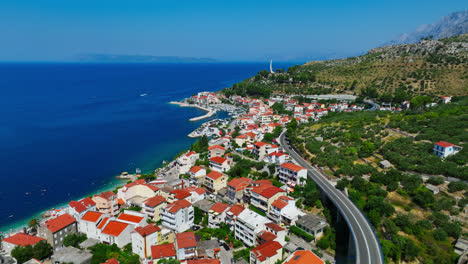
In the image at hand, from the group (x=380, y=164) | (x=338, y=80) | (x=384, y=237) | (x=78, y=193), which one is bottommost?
(x=78, y=193)

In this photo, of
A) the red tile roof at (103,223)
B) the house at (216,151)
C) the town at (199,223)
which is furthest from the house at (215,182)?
the red tile roof at (103,223)

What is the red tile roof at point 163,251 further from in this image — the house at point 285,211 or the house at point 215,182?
the house at point 215,182

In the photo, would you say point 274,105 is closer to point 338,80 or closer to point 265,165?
point 338,80

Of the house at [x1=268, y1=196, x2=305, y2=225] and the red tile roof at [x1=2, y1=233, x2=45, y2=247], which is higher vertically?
the house at [x1=268, y1=196, x2=305, y2=225]

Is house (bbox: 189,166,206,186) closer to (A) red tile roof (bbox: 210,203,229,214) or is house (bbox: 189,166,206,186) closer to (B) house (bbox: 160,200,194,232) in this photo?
(A) red tile roof (bbox: 210,203,229,214)

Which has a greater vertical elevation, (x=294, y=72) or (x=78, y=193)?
(x=294, y=72)

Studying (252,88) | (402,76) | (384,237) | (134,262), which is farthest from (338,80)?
(134,262)

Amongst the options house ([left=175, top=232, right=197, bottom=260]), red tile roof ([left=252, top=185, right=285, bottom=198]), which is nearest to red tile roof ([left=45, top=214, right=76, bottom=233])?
house ([left=175, top=232, right=197, bottom=260])
